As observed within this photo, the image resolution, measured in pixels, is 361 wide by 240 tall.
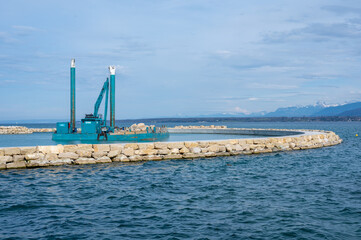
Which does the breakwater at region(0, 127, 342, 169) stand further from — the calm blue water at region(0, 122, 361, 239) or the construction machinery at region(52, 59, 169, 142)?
the construction machinery at region(52, 59, 169, 142)

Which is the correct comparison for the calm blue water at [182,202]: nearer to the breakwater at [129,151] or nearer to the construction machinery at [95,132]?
the breakwater at [129,151]

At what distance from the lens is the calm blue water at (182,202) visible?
7.49 m

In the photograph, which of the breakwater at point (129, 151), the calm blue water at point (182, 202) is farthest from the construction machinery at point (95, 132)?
the calm blue water at point (182, 202)

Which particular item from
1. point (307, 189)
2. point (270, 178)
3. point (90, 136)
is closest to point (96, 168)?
point (270, 178)

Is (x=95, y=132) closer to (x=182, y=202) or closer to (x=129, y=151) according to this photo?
(x=129, y=151)

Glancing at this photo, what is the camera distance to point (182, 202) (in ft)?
32.0

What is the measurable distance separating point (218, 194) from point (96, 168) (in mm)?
7376

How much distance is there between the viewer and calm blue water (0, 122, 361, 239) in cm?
749

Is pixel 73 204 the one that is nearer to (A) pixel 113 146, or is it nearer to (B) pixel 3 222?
(B) pixel 3 222

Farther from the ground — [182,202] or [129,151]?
[129,151]

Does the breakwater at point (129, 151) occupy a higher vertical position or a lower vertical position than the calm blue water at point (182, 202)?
higher

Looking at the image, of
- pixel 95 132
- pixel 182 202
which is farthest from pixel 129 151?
pixel 95 132

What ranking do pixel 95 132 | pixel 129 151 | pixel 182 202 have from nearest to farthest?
1. pixel 182 202
2. pixel 129 151
3. pixel 95 132

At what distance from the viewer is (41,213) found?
891 centimetres
